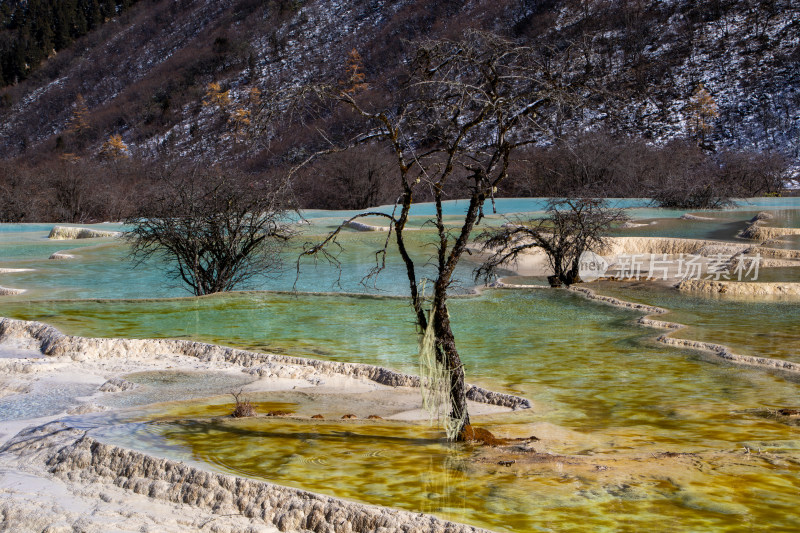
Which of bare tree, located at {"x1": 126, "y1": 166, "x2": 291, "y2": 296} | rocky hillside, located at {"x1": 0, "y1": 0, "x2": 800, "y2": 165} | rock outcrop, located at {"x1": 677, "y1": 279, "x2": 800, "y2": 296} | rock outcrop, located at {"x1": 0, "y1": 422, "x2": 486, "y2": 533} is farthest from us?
rocky hillside, located at {"x1": 0, "y1": 0, "x2": 800, "y2": 165}

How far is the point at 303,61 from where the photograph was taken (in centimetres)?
8569

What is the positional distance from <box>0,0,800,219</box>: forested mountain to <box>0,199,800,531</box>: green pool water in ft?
79.4

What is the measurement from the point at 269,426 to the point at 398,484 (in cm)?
159

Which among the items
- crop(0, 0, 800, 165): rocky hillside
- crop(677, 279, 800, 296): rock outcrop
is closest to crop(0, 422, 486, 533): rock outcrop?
crop(677, 279, 800, 296): rock outcrop

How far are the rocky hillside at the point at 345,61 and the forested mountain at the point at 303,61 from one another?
0.15 meters

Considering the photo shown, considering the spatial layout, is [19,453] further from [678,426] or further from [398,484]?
[678,426]

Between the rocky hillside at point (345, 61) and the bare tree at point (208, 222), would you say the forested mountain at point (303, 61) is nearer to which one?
the rocky hillside at point (345, 61)

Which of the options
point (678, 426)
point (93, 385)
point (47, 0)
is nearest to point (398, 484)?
point (678, 426)

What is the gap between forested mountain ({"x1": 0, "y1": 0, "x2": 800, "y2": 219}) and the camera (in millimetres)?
54156

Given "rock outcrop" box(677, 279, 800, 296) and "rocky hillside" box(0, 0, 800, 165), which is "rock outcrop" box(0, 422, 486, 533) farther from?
"rocky hillside" box(0, 0, 800, 165)

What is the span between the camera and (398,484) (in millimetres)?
4504

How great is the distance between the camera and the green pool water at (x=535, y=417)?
13.6 feet

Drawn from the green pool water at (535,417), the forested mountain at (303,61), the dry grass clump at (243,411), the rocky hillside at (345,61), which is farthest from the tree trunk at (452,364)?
the rocky hillside at (345,61)

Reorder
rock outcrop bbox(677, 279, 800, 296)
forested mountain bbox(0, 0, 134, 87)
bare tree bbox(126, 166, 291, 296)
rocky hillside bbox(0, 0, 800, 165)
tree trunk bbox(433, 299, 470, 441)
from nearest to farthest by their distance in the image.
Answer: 1. tree trunk bbox(433, 299, 470, 441)
2. rock outcrop bbox(677, 279, 800, 296)
3. bare tree bbox(126, 166, 291, 296)
4. rocky hillside bbox(0, 0, 800, 165)
5. forested mountain bbox(0, 0, 134, 87)
